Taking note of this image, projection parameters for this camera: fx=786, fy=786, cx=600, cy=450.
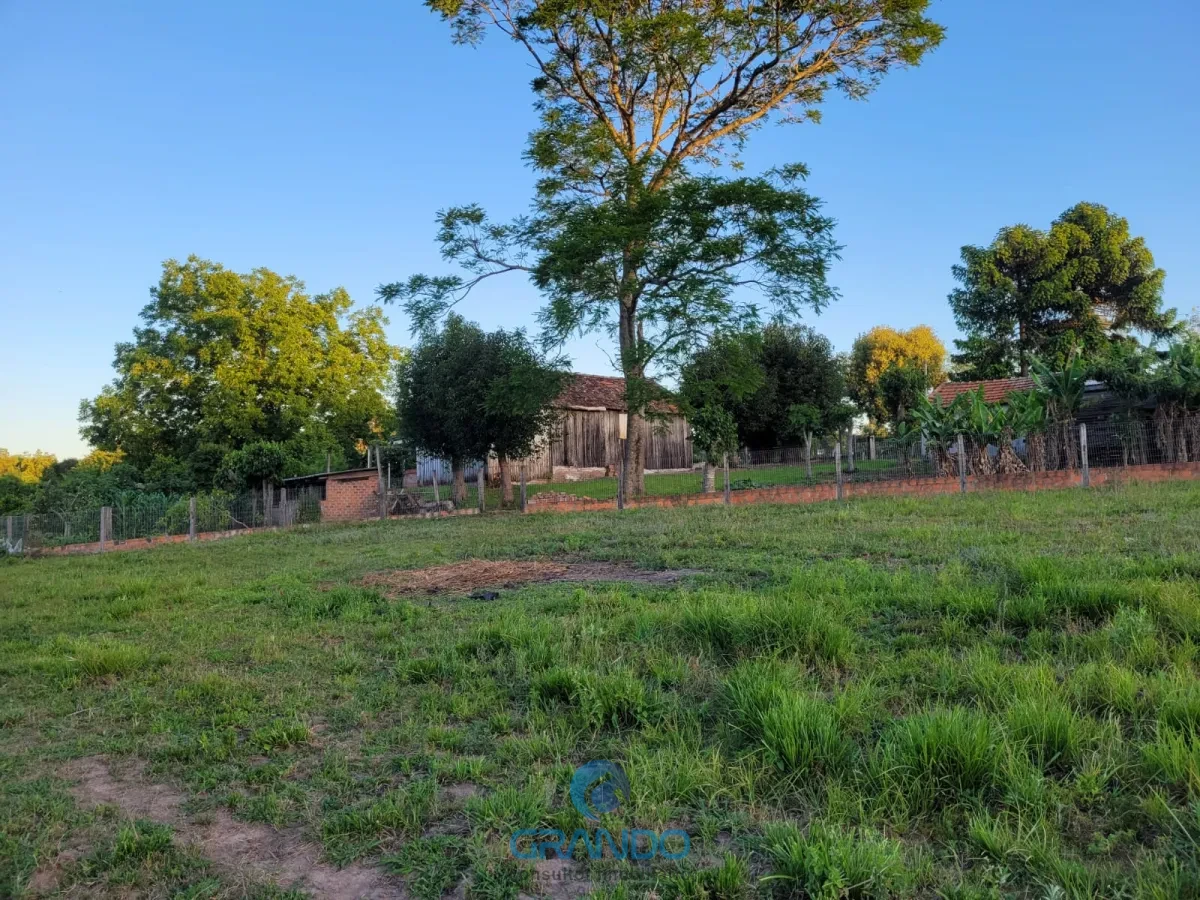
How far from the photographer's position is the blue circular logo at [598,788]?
10.3 feet

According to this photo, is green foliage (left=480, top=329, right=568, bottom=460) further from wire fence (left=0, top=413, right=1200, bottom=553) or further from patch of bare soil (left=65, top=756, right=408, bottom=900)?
patch of bare soil (left=65, top=756, right=408, bottom=900)

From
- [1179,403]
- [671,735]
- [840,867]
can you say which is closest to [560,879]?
[840,867]

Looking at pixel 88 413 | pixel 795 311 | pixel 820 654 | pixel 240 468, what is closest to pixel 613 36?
pixel 795 311

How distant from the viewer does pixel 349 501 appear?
26.1m

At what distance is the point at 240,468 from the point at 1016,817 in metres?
29.3

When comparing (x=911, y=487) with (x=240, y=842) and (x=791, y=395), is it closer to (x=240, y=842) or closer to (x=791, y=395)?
(x=240, y=842)

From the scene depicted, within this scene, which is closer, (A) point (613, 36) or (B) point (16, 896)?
(B) point (16, 896)

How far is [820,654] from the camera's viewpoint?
4715mm

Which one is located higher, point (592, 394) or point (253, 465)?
point (592, 394)

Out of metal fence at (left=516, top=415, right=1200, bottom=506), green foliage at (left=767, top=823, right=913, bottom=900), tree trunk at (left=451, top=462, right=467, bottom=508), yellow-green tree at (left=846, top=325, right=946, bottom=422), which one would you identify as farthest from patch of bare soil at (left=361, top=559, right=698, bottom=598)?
yellow-green tree at (left=846, top=325, right=946, bottom=422)

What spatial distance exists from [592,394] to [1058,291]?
22.3 m

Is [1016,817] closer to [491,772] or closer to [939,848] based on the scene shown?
[939,848]

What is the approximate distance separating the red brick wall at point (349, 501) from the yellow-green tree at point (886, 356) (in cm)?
3907

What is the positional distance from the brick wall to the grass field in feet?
33.2
